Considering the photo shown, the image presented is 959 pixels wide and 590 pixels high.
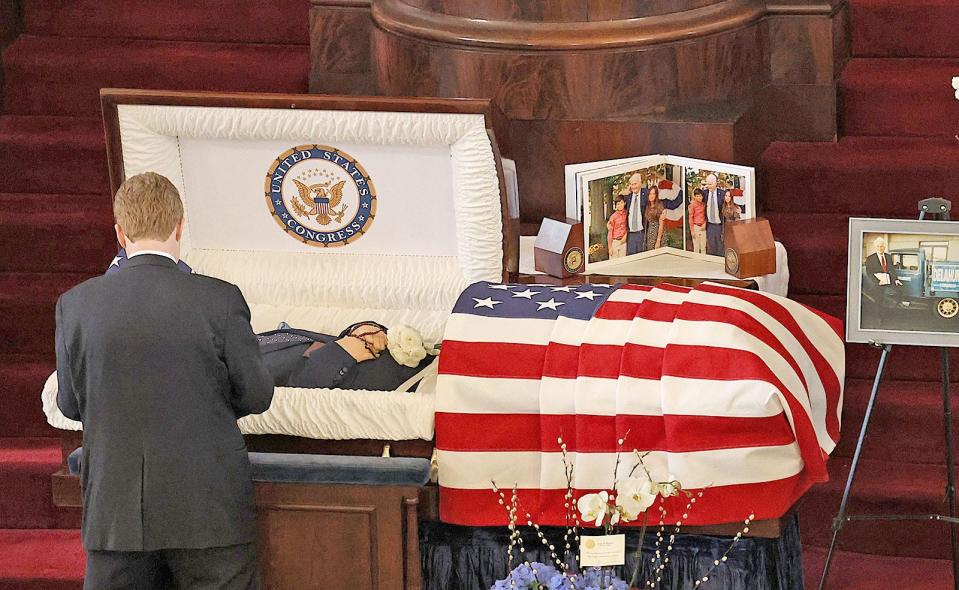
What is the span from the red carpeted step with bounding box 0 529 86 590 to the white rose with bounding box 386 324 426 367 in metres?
1.22

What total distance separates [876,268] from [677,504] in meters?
0.77

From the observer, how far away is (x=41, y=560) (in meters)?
4.33

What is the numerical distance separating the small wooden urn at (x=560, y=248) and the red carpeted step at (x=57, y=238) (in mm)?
1604

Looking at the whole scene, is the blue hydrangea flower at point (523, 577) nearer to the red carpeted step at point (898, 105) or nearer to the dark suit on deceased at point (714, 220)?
the dark suit on deceased at point (714, 220)

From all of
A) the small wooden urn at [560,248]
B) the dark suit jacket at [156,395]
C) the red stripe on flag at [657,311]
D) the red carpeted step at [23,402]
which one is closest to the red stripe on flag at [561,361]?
the red stripe on flag at [657,311]

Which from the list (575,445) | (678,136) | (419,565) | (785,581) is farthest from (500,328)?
(678,136)

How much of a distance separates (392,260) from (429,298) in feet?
0.56

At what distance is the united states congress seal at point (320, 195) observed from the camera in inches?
169

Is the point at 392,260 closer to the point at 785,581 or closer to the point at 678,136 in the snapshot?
the point at 678,136

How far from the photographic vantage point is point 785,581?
3697 millimetres

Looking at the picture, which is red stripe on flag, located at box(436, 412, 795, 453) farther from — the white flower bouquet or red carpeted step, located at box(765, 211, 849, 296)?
red carpeted step, located at box(765, 211, 849, 296)

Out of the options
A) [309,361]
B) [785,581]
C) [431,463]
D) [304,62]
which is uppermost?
[304,62]

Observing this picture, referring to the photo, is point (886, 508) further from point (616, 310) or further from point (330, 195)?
point (330, 195)

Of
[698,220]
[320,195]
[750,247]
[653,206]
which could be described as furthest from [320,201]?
[750,247]
